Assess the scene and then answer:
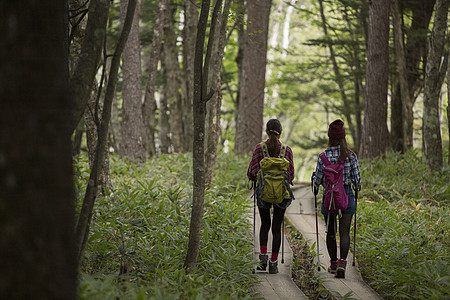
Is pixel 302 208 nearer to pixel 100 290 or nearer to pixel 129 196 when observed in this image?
pixel 129 196

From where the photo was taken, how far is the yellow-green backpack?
20.3 ft

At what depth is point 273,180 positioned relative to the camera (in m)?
6.25

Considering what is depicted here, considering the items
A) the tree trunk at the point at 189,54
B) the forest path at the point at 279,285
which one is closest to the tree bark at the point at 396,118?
the tree trunk at the point at 189,54

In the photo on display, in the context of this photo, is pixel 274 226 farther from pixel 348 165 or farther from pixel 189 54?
pixel 189 54

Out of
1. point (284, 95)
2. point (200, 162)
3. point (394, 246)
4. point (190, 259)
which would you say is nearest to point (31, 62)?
point (200, 162)

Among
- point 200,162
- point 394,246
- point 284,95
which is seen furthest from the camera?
point 284,95

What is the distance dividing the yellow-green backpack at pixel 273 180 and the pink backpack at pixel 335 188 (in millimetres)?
569

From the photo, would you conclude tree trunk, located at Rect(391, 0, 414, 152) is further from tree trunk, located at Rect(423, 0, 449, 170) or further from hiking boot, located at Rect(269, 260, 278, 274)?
hiking boot, located at Rect(269, 260, 278, 274)

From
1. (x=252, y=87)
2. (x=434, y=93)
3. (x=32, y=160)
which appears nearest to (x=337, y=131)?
(x=32, y=160)

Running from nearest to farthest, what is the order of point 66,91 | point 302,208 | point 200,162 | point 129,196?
1. point 66,91
2. point 200,162
3. point 129,196
4. point 302,208

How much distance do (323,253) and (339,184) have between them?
158 cm

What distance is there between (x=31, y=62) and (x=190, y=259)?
3.41m

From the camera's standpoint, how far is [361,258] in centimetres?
707

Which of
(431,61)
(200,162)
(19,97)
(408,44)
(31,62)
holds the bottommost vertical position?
(200,162)
